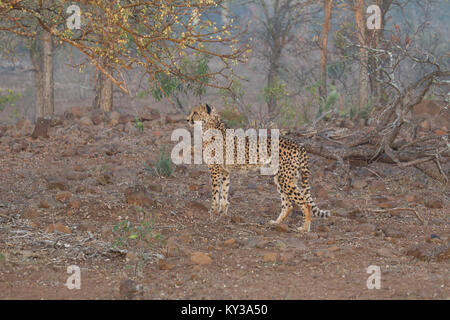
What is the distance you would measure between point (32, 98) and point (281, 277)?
2575cm

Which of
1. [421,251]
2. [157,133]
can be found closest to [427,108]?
[157,133]

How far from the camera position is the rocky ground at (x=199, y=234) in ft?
18.6

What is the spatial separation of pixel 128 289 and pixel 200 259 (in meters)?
1.26

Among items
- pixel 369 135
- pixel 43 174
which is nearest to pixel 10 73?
pixel 43 174

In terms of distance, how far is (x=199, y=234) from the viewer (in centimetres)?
757

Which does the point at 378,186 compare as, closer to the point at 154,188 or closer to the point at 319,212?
the point at 319,212

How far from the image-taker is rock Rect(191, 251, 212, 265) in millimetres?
6309

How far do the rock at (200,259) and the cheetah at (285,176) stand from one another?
194 centimetres

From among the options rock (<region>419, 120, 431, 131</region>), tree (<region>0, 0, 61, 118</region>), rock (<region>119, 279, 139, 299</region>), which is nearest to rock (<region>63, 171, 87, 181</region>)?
tree (<region>0, 0, 61, 118</region>)

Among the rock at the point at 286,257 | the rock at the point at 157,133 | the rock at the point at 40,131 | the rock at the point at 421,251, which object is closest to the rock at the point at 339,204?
the rock at the point at 421,251

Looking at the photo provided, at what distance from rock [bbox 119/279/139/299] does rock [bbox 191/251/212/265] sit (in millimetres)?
1164

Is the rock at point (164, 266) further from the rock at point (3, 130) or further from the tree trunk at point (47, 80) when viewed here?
the tree trunk at point (47, 80)

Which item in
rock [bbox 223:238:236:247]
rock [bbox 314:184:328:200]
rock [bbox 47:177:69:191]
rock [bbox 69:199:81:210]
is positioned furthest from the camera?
rock [bbox 314:184:328:200]

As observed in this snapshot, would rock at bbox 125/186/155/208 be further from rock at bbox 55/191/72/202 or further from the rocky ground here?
rock at bbox 55/191/72/202
